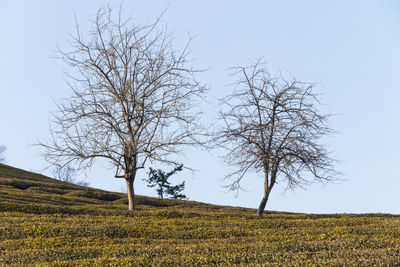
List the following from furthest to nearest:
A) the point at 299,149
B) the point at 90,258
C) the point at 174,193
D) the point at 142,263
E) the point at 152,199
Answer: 1. the point at 174,193
2. the point at 152,199
3. the point at 299,149
4. the point at 90,258
5. the point at 142,263

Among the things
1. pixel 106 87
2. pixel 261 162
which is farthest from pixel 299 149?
pixel 106 87

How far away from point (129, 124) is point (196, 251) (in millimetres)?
17193

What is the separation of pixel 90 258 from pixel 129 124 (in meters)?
16.8

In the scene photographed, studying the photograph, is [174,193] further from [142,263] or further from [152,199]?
[142,263]

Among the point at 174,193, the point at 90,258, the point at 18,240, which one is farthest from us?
the point at 174,193

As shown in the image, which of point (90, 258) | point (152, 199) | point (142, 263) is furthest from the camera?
point (152, 199)

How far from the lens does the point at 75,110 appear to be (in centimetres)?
2952

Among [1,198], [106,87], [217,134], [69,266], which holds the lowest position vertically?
[69,266]

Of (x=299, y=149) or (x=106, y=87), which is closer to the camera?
(x=299, y=149)

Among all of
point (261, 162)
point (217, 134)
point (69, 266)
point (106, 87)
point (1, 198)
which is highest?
point (106, 87)

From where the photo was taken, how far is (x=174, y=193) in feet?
220

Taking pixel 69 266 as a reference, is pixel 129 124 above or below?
above

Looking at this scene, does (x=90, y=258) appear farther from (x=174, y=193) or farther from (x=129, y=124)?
(x=174, y=193)

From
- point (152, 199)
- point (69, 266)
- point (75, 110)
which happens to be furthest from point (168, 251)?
point (152, 199)
